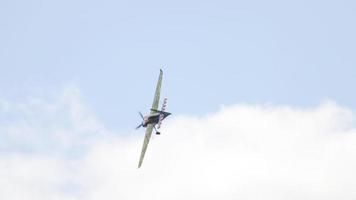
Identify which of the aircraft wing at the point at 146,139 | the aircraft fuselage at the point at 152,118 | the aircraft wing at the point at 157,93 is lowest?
the aircraft wing at the point at 146,139

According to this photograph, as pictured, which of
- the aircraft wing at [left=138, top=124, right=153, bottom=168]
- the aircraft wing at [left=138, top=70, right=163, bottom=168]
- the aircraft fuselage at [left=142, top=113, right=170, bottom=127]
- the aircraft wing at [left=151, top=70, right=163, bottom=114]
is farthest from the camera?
the aircraft wing at [left=151, top=70, right=163, bottom=114]

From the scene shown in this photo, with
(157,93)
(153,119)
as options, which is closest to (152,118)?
(153,119)

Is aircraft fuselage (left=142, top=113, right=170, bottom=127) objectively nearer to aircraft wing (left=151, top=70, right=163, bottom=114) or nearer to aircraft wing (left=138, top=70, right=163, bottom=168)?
aircraft wing (left=138, top=70, right=163, bottom=168)

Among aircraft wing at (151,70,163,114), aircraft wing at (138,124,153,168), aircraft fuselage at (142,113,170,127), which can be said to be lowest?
aircraft wing at (138,124,153,168)

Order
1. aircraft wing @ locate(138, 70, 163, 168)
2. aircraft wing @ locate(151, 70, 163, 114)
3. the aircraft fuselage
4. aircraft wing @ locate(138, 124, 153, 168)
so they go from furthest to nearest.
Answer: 1. aircraft wing @ locate(151, 70, 163, 114)
2. the aircraft fuselage
3. aircraft wing @ locate(138, 70, 163, 168)
4. aircraft wing @ locate(138, 124, 153, 168)

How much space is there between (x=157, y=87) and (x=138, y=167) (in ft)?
75.3

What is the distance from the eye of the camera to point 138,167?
118 metres

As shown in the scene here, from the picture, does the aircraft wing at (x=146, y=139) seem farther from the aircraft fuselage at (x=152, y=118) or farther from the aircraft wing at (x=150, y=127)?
the aircraft fuselage at (x=152, y=118)

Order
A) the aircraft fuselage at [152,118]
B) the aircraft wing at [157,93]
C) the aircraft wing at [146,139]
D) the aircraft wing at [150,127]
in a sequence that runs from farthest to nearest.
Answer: the aircraft wing at [157,93], the aircraft fuselage at [152,118], the aircraft wing at [150,127], the aircraft wing at [146,139]

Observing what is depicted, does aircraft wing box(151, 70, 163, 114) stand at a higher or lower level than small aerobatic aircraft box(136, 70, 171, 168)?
higher

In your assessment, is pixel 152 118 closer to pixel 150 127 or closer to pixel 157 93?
pixel 150 127

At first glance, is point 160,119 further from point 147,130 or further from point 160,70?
point 160,70

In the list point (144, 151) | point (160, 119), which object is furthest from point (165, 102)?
point (144, 151)

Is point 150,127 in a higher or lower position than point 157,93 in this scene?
lower
